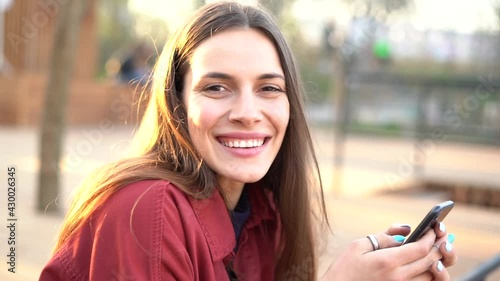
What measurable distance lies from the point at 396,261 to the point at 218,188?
18.0 inches

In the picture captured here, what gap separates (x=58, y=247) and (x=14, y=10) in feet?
40.5

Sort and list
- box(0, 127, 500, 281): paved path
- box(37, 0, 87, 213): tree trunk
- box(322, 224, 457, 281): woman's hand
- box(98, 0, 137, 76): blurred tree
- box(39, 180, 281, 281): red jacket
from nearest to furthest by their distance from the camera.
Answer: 1. box(39, 180, 281, 281): red jacket
2. box(322, 224, 457, 281): woman's hand
3. box(0, 127, 500, 281): paved path
4. box(37, 0, 87, 213): tree trunk
5. box(98, 0, 137, 76): blurred tree

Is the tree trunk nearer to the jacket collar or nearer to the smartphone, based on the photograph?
the jacket collar

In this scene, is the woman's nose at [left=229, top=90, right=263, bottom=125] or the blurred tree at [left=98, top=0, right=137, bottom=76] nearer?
the woman's nose at [left=229, top=90, right=263, bottom=125]

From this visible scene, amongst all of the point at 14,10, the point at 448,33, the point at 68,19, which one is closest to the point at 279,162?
the point at 68,19

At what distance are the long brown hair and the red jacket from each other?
0.04 m

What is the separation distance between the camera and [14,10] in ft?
42.4

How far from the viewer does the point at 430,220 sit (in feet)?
5.04

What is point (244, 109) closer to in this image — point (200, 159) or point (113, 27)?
point (200, 159)

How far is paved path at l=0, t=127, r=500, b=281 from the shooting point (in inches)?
172

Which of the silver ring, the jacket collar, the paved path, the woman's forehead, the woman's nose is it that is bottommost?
the paved path

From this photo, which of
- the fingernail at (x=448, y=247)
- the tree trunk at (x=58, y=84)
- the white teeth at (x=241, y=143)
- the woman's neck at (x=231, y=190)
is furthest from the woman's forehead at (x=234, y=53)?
the tree trunk at (x=58, y=84)

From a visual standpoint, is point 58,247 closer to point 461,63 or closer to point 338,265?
point 338,265

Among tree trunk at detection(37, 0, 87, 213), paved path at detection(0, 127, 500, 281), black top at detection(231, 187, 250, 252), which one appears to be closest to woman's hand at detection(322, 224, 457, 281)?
black top at detection(231, 187, 250, 252)
